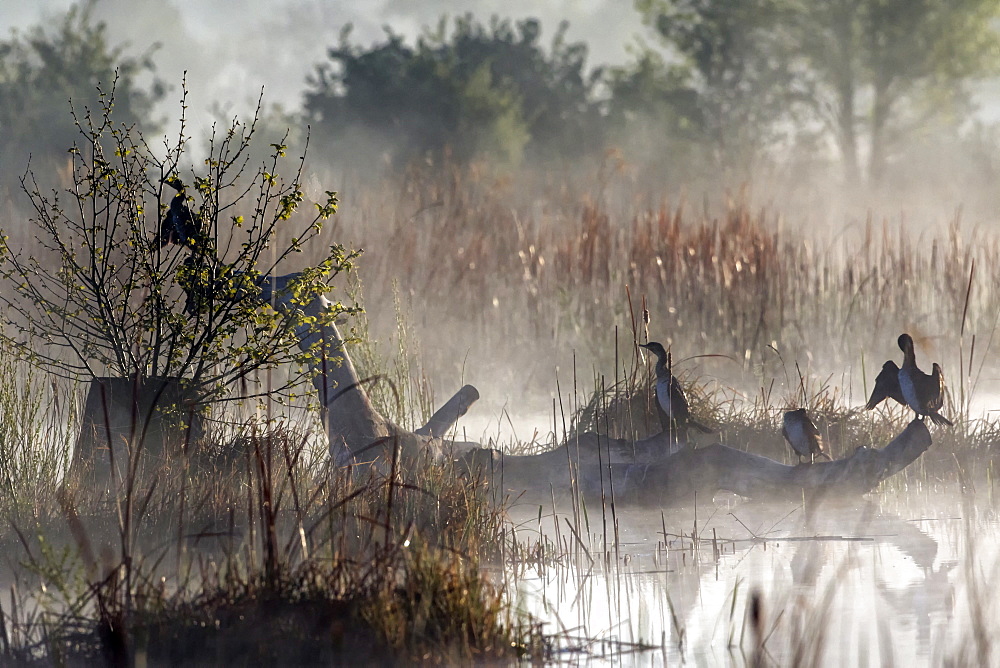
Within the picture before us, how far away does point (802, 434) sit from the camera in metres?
5.38

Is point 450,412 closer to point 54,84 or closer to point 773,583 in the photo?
point 773,583

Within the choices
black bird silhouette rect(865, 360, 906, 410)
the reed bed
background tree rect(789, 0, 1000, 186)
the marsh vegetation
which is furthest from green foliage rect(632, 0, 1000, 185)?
black bird silhouette rect(865, 360, 906, 410)

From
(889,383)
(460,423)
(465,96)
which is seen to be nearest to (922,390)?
(889,383)

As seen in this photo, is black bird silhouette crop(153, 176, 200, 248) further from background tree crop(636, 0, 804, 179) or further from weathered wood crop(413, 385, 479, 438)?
background tree crop(636, 0, 804, 179)

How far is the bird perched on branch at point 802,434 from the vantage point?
17.5 ft

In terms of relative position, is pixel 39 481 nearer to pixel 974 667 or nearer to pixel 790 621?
pixel 790 621

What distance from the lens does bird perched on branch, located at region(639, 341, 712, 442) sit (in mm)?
5527

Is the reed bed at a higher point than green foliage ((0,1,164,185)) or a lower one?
lower

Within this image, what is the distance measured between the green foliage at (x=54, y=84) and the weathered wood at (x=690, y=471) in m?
15.2

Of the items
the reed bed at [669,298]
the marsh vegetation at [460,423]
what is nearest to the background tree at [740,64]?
the marsh vegetation at [460,423]

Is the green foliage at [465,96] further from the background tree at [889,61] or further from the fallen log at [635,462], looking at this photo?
the fallen log at [635,462]

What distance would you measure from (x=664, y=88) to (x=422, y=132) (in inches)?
258

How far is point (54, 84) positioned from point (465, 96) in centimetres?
719

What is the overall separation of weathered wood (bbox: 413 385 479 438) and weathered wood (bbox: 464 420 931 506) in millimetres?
383
